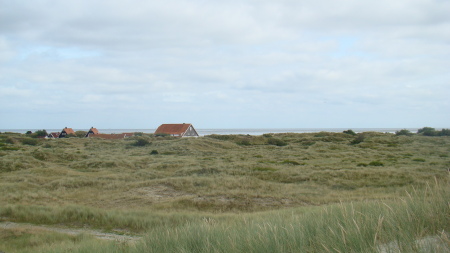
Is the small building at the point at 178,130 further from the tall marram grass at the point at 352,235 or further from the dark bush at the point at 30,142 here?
the tall marram grass at the point at 352,235

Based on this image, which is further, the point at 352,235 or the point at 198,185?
the point at 198,185

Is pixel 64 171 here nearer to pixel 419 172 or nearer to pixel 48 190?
pixel 48 190

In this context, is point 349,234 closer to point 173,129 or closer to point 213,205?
point 213,205

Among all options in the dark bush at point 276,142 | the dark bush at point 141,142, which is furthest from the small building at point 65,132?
the dark bush at point 276,142

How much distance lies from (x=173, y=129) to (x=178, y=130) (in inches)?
74.5

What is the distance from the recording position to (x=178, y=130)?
271 ft

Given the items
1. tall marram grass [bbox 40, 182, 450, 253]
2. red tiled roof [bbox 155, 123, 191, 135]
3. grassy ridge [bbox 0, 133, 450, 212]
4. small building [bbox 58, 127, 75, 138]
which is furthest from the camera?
small building [bbox 58, 127, 75, 138]

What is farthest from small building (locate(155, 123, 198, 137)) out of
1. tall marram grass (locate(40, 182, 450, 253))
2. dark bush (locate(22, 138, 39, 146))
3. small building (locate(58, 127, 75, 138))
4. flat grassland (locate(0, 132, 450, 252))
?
tall marram grass (locate(40, 182, 450, 253))

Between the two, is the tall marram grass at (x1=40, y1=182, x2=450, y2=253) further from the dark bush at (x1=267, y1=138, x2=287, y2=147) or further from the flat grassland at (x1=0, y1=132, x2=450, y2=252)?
the dark bush at (x1=267, y1=138, x2=287, y2=147)

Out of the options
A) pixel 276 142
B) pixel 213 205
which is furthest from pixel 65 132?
pixel 213 205

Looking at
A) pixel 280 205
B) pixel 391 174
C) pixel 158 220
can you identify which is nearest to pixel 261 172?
pixel 391 174

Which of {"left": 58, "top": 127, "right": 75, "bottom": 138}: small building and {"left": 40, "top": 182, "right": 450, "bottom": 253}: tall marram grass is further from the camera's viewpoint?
{"left": 58, "top": 127, "right": 75, "bottom": 138}: small building

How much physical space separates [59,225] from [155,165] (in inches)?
774

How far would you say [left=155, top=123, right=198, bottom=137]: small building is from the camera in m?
81.4
